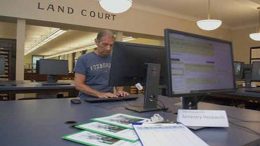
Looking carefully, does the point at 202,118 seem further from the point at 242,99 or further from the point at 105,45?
the point at 242,99

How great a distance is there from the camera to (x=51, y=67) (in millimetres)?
4270

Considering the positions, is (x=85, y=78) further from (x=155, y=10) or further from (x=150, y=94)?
(x=155, y=10)

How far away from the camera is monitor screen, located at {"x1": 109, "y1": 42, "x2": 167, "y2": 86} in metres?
1.54

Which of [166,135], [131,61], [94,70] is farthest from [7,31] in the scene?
→ [166,135]

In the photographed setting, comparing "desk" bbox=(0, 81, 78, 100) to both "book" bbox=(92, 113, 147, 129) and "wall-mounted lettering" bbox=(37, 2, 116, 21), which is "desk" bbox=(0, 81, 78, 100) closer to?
"wall-mounted lettering" bbox=(37, 2, 116, 21)

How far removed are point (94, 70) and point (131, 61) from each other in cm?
79

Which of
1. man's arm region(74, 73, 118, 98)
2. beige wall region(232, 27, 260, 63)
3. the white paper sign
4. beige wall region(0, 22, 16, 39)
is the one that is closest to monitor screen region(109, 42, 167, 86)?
man's arm region(74, 73, 118, 98)

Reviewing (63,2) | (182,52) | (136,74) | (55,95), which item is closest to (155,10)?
(63,2)

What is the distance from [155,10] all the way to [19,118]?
519 cm

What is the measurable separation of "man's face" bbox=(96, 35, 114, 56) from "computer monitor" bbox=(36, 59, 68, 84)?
2231 mm

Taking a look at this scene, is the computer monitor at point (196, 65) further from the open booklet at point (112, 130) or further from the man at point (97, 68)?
the man at point (97, 68)

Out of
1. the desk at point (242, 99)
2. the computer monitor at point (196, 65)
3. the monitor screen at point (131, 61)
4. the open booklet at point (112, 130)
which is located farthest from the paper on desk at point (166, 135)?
the desk at point (242, 99)

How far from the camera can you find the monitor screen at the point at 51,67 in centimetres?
420

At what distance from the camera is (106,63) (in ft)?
7.70
